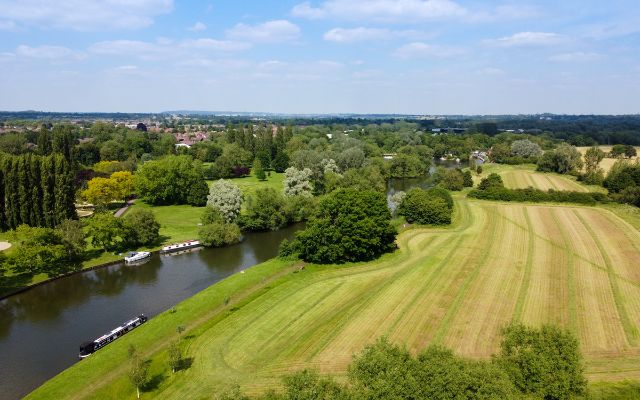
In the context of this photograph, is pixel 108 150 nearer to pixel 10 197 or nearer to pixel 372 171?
pixel 10 197

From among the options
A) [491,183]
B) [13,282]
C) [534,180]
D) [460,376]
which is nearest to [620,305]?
[460,376]

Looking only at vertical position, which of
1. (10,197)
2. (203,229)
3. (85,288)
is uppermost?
(10,197)

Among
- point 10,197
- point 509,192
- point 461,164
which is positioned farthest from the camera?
point 461,164

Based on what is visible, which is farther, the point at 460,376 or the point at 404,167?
the point at 404,167

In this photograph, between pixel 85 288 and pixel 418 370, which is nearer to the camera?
pixel 418 370

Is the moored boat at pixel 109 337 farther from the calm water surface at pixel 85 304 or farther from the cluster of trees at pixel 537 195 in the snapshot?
the cluster of trees at pixel 537 195

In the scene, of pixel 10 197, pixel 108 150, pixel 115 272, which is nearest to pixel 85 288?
pixel 115 272

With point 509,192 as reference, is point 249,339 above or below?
below

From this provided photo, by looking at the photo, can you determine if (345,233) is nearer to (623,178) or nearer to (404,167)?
(623,178)
